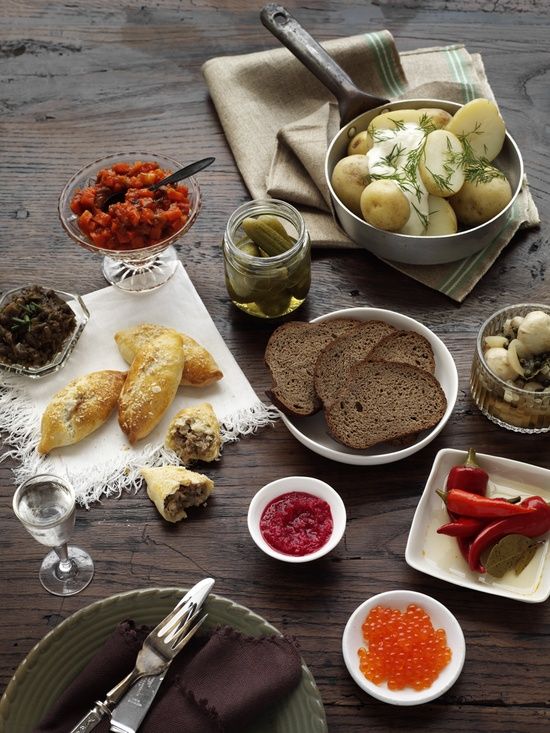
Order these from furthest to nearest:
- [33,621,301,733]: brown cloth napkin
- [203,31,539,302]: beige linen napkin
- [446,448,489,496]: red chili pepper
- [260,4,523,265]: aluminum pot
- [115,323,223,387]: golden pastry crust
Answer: [203,31,539,302]: beige linen napkin
[260,4,523,265]: aluminum pot
[115,323,223,387]: golden pastry crust
[446,448,489,496]: red chili pepper
[33,621,301,733]: brown cloth napkin

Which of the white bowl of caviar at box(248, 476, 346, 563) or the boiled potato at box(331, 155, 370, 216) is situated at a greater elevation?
the boiled potato at box(331, 155, 370, 216)

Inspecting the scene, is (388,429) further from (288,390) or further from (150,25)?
(150,25)

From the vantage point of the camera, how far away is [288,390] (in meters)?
2.21

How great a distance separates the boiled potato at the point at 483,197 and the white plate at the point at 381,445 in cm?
38

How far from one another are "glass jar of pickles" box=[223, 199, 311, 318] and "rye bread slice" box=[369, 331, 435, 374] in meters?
0.30

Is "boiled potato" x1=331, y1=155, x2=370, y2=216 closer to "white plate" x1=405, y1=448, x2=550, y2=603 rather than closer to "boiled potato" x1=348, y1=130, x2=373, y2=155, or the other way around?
"boiled potato" x1=348, y1=130, x2=373, y2=155

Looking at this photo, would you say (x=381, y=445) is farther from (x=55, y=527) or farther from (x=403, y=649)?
(x=55, y=527)

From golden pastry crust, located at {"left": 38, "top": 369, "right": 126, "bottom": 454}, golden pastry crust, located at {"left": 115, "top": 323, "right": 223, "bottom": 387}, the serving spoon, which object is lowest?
golden pastry crust, located at {"left": 38, "top": 369, "right": 126, "bottom": 454}

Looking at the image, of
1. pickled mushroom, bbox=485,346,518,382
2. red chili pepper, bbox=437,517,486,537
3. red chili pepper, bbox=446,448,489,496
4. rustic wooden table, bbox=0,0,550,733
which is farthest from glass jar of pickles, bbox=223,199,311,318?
red chili pepper, bbox=437,517,486,537

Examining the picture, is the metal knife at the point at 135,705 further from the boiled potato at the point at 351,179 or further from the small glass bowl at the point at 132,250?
the boiled potato at the point at 351,179

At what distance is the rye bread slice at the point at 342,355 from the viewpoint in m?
2.20

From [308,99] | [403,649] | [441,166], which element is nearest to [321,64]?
[308,99]

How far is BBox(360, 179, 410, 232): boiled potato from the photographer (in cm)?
234

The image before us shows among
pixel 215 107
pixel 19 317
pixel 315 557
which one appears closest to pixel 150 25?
pixel 215 107
